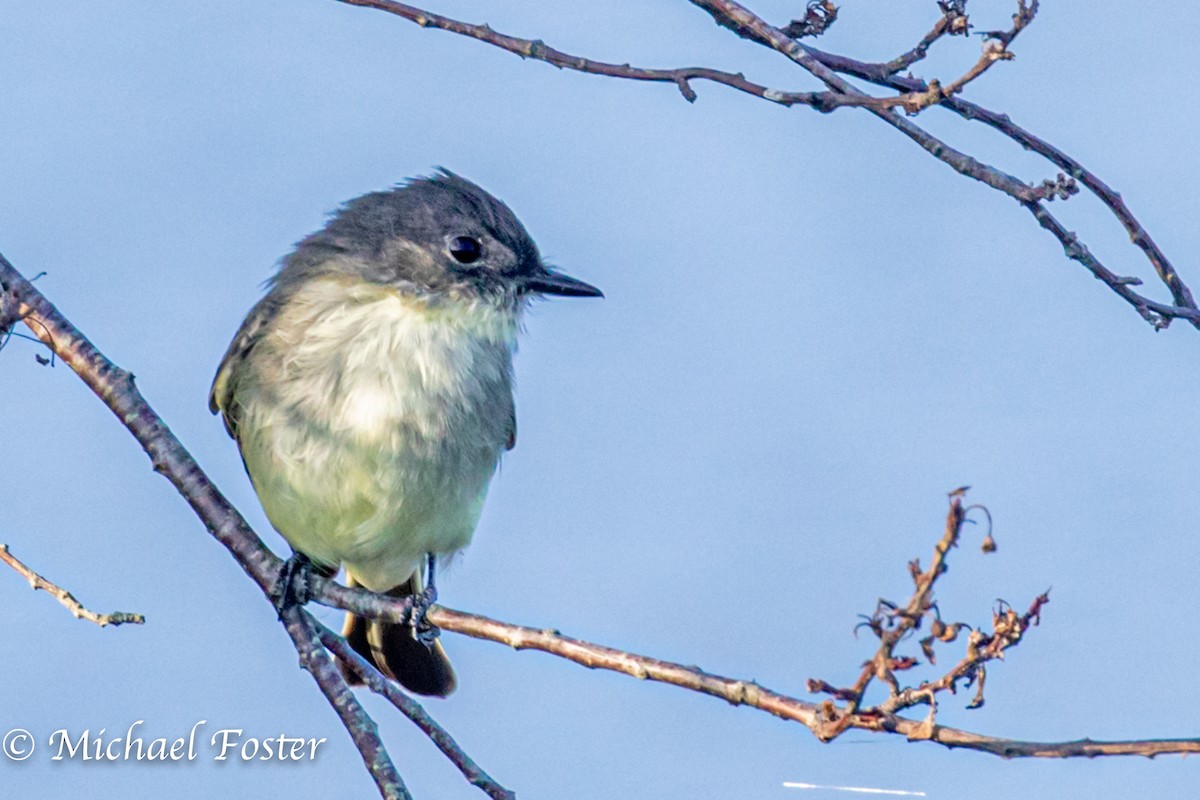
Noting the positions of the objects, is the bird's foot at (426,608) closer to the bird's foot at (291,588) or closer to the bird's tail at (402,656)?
the bird's foot at (291,588)

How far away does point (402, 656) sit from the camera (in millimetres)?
6035

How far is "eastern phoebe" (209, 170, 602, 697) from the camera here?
5023 millimetres

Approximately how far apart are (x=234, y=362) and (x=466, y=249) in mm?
1015

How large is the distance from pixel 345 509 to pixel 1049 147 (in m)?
2.82

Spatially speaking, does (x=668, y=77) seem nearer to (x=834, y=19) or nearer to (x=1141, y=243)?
(x=834, y=19)

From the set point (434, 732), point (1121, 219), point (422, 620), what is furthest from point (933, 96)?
point (422, 620)

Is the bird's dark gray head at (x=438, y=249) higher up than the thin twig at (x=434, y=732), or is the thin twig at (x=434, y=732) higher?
the bird's dark gray head at (x=438, y=249)

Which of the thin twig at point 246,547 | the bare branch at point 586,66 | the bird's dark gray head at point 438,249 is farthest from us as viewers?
the bird's dark gray head at point 438,249

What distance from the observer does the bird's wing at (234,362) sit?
17.9 feet

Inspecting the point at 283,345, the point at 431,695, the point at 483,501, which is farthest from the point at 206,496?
the point at 431,695

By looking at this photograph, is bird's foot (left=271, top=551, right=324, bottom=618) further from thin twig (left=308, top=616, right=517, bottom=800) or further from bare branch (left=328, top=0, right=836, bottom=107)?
bare branch (left=328, top=0, right=836, bottom=107)

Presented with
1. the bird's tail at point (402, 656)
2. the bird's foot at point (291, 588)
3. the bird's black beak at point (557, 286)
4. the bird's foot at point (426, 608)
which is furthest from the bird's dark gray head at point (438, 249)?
the bird's tail at point (402, 656)

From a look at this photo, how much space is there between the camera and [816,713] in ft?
8.57

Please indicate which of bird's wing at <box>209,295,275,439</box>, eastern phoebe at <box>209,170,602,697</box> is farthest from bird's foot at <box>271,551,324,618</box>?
bird's wing at <box>209,295,275,439</box>
